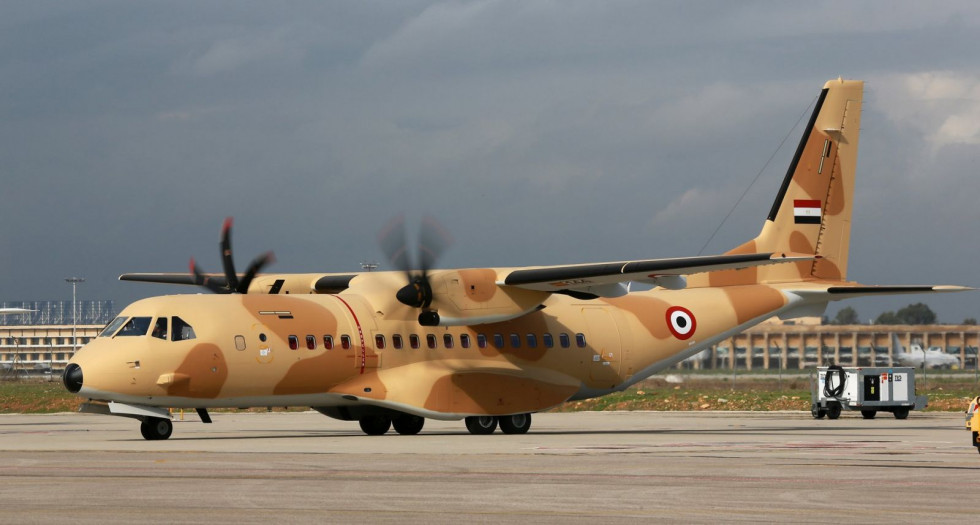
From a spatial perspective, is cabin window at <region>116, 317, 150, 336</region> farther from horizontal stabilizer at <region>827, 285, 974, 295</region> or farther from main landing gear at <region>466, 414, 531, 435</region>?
horizontal stabilizer at <region>827, 285, 974, 295</region>

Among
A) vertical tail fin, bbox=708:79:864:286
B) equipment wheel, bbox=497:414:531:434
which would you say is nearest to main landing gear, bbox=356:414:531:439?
equipment wheel, bbox=497:414:531:434

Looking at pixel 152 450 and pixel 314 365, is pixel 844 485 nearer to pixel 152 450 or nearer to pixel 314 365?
pixel 152 450

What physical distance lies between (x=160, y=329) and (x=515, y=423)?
8.62m

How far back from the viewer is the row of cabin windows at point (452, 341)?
27562 millimetres

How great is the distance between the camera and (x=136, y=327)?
26.1 m

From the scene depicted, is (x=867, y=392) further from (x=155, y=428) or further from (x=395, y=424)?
(x=155, y=428)

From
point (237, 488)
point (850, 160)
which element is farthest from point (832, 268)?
point (237, 488)

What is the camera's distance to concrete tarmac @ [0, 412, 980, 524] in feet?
41.8

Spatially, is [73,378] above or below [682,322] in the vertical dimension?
below

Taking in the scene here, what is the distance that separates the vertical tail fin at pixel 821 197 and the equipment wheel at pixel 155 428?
15583mm

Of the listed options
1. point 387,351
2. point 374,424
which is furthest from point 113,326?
point 374,424

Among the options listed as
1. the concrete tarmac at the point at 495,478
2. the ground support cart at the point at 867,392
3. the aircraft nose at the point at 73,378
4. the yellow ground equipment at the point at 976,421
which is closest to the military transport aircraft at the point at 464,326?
the aircraft nose at the point at 73,378

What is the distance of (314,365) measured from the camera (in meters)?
27.3

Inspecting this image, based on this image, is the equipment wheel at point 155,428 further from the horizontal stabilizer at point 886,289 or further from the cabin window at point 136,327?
the horizontal stabilizer at point 886,289
